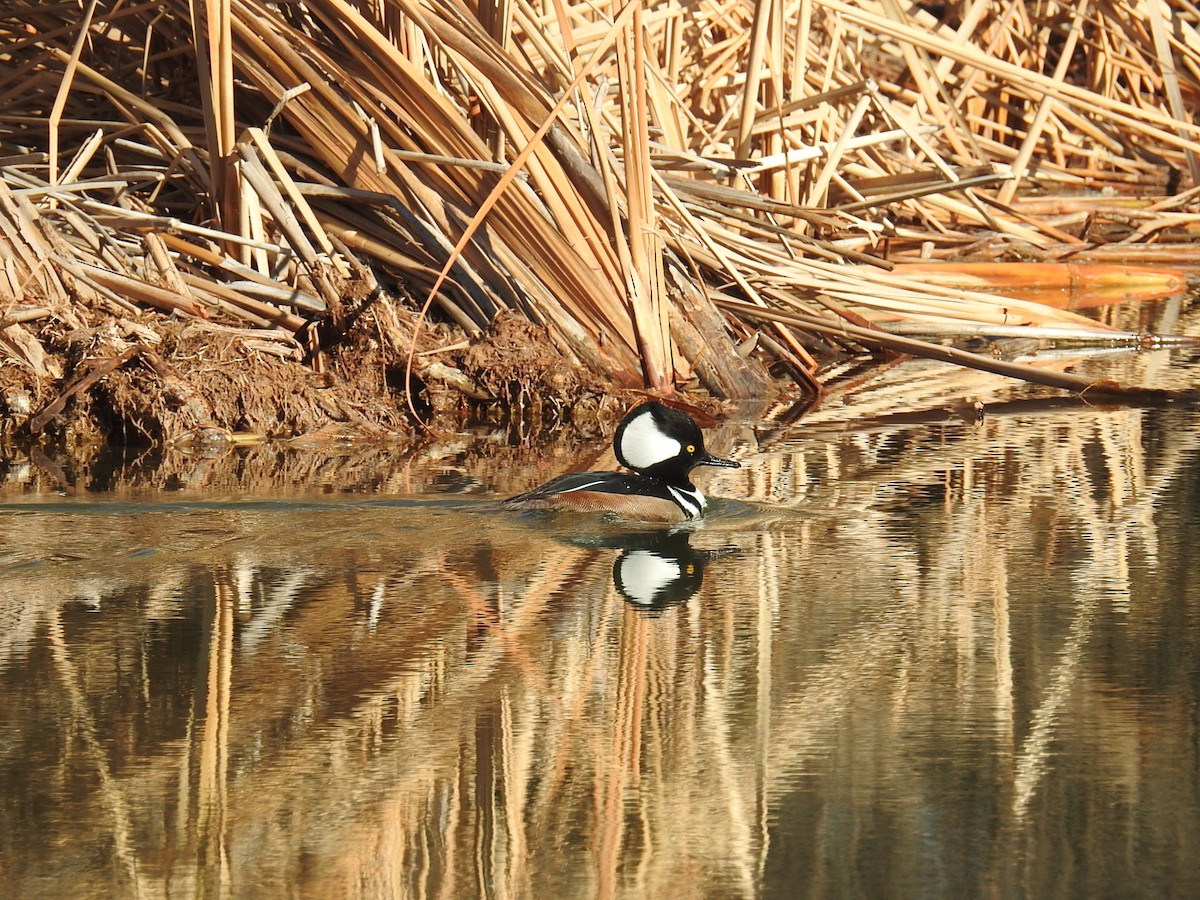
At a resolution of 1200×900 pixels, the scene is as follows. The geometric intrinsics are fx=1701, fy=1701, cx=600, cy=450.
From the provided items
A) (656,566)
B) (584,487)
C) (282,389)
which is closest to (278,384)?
(282,389)

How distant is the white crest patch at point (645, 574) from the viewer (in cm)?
461

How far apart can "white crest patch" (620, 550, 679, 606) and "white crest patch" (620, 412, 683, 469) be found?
651 mm

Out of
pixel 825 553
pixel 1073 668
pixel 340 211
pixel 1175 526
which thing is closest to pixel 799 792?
pixel 1073 668

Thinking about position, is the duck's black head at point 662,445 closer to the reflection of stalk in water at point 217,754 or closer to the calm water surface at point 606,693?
the calm water surface at point 606,693

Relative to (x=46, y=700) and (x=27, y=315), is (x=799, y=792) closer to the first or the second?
(x=46, y=700)

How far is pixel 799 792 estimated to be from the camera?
10.0ft

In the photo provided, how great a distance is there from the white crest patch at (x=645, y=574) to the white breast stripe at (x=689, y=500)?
0.46 meters

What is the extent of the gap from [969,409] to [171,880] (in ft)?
17.8

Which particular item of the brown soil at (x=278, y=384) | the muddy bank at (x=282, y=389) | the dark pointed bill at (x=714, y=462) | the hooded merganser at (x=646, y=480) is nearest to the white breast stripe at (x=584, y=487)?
the hooded merganser at (x=646, y=480)

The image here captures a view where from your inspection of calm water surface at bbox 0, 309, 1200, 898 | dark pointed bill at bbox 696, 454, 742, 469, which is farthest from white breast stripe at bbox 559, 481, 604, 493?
dark pointed bill at bbox 696, 454, 742, 469

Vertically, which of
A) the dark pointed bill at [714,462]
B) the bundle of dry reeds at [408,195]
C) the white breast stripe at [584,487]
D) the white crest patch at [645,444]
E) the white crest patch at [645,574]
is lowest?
the white crest patch at [645,574]

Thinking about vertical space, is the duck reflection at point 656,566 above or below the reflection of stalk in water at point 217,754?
above

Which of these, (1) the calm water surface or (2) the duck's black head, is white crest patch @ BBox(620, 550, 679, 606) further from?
(2) the duck's black head

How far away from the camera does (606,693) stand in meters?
3.64
